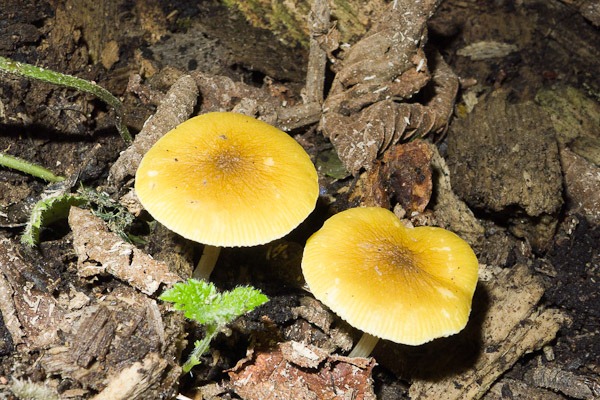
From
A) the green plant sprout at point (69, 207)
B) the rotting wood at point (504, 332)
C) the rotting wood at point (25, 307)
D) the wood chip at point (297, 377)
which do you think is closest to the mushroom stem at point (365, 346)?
the wood chip at point (297, 377)

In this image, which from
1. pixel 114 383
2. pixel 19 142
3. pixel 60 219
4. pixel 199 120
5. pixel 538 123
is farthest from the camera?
pixel 538 123

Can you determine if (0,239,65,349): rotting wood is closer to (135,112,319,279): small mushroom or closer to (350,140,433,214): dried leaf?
(135,112,319,279): small mushroom

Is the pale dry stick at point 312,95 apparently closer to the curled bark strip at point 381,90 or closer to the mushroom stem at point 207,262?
the curled bark strip at point 381,90

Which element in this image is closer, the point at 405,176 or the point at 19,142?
the point at 19,142

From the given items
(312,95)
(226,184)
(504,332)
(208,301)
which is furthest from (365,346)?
(312,95)

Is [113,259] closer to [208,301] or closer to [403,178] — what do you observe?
[208,301]

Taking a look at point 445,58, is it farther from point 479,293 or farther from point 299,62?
point 479,293

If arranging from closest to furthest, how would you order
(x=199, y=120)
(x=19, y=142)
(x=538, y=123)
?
(x=199, y=120) → (x=19, y=142) → (x=538, y=123)

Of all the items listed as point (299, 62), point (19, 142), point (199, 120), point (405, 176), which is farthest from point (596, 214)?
point (19, 142)

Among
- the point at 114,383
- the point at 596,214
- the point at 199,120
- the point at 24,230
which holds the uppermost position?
the point at 199,120
